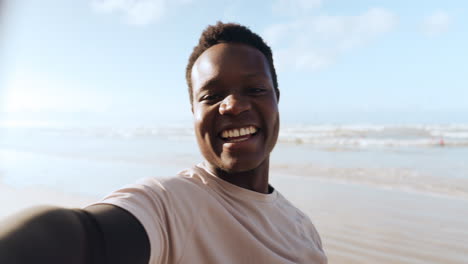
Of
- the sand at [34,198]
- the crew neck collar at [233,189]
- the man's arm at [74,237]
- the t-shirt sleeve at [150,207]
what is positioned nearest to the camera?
the man's arm at [74,237]

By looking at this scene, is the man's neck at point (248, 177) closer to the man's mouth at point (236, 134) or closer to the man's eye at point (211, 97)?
the man's mouth at point (236, 134)

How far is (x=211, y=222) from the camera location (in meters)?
1.09

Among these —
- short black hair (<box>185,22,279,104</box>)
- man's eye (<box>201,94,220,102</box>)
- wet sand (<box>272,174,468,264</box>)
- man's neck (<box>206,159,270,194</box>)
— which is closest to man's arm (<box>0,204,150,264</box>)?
man's neck (<box>206,159,270,194</box>)

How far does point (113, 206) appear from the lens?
886mm

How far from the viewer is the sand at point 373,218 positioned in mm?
3621

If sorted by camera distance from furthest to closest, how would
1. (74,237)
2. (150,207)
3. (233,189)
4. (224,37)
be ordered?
(224,37), (233,189), (150,207), (74,237)

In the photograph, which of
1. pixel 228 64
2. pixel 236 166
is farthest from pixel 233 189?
pixel 228 64

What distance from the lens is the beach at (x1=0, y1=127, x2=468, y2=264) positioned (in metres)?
3.85

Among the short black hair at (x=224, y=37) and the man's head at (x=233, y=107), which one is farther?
the short black hair at (x=224, y=37)

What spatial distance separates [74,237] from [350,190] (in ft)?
21.2

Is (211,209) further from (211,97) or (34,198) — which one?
(34,198)

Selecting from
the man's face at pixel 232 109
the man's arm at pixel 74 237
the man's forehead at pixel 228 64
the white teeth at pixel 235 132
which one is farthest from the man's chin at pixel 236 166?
the man's arm at pixel 74 237

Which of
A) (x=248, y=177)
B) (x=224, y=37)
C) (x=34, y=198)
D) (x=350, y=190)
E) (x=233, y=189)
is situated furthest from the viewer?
(x=350, y=190)

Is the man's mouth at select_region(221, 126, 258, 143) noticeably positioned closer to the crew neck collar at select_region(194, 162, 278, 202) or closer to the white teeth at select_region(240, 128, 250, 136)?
the white teeth at select_region(240, 128, 250, 136)
